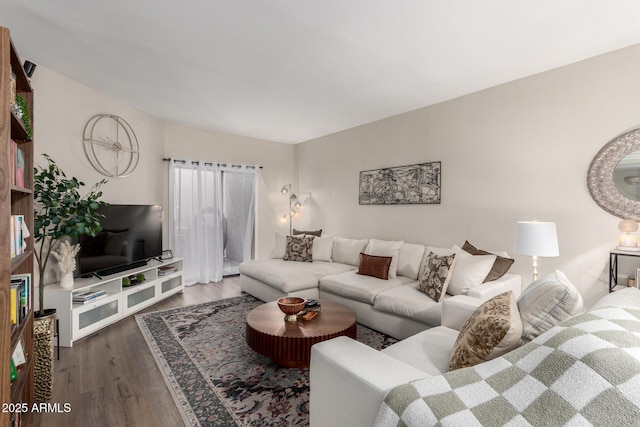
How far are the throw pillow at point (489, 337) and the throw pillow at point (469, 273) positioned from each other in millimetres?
1464

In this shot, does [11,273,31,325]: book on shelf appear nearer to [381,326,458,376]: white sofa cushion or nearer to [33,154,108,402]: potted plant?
[33,154,108,402]: potted plant

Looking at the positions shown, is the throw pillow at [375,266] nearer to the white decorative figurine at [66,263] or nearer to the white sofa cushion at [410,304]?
the white sofa cushion at [410,304]

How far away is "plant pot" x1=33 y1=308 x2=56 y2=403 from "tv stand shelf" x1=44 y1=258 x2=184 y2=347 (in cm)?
73

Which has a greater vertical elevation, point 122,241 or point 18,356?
point 122,241

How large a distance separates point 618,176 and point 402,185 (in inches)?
85.1

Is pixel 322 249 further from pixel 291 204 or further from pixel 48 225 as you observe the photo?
pixel 48 225

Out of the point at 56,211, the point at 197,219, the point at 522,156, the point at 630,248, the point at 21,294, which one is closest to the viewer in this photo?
the point at 21,294

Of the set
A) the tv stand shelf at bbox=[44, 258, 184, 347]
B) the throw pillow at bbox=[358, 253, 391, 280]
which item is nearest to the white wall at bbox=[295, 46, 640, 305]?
the throw pillow at bbox=[358, 253, 391, 280]

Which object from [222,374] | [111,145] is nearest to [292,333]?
[222,374]

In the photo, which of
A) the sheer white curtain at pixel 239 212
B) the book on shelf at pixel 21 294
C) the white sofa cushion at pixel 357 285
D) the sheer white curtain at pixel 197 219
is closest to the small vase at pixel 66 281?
the book on shelf at pixel 21 294

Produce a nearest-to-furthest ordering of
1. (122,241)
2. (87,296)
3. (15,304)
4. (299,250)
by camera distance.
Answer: (15,304) → (87,296) → (122,241) → (299,250)

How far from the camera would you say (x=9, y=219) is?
1193 mm

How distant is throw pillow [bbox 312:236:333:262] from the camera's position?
4.71 meters

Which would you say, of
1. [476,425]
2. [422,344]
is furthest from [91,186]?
[476,425]
